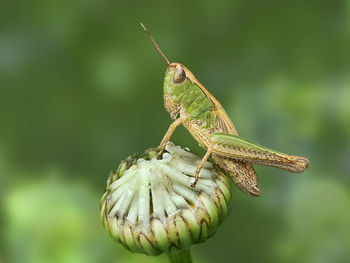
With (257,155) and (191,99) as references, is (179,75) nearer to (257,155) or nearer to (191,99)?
(191,99)

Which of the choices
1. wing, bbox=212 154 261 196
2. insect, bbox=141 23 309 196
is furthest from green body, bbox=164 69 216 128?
wing, bbox=212 154 261 196

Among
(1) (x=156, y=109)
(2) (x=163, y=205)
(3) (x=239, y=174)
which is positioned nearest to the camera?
(2) (x=163, y=205)

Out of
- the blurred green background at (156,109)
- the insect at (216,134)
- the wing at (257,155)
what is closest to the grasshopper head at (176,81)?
the insect at (216,134)

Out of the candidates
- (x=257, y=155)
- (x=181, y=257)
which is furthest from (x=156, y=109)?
(x=181, y=257)

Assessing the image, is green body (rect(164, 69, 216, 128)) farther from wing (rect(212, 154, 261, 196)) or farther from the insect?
wing (rect(212, 154, 261, 196))

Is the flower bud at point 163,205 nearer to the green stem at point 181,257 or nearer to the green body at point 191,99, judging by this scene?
the green stem at point 181,257

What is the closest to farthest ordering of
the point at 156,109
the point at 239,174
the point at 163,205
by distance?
the point at 163,205
the point at 239,174
the point at 156,109

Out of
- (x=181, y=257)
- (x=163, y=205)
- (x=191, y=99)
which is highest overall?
(x=191, y=99)
